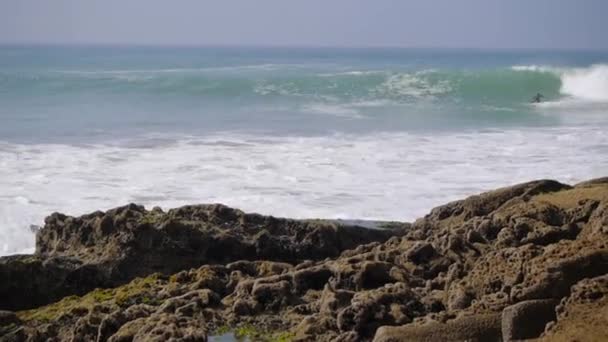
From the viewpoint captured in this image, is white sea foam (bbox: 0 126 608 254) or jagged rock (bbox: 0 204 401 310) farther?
white sea foam (bbox: 0 126 608 254)

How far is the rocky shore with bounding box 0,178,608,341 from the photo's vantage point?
628cm

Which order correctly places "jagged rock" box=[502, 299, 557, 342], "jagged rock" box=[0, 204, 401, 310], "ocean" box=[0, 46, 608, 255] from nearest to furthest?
1. "jagged rock" box=[502, 299, 557, 342]
2. "jagged rock" box=[0, 204, 401, 310]
3. "ocean" box=[0, 46, 608, 255]

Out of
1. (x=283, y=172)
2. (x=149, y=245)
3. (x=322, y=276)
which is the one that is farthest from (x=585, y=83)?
(x=322, y=276)

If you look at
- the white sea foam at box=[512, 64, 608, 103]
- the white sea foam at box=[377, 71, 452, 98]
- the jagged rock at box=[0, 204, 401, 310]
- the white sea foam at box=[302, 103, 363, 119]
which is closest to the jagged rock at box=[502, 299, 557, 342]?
the jagged rock at box=[0, 204, 401, 310]

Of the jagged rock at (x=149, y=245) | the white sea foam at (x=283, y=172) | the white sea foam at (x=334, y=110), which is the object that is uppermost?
the white sea foam at (x=334, y=110)

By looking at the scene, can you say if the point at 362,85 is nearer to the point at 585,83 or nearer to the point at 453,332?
the point at 585,83

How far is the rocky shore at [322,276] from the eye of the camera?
247 inches

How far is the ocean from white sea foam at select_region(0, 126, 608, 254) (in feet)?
0.13

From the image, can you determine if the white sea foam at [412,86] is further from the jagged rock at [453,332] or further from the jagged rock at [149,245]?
the jagged rock at [453,332]

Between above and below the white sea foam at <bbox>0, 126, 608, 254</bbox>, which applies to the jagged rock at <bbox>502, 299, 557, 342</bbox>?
below

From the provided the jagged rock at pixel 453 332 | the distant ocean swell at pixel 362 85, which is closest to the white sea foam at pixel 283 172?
the jagged rock at pixel 453 332

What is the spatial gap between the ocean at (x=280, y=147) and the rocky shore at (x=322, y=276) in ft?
12.5

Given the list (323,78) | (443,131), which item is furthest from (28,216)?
(323,78)

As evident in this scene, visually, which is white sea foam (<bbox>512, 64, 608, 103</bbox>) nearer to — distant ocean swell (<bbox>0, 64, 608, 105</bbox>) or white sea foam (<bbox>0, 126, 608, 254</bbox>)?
distant ocean swell (<bbox>0, 64, 608, 105</bbox>)
